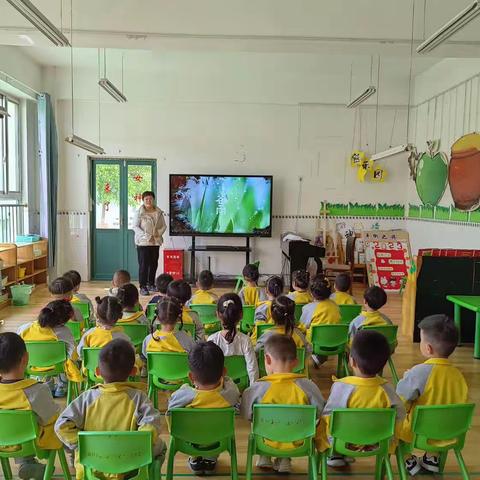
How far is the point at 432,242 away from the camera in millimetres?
7523

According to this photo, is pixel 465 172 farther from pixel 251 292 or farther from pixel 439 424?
pixel 439 424

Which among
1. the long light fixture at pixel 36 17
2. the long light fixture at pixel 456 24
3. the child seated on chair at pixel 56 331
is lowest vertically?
the child seated on chair at pixel 56 331

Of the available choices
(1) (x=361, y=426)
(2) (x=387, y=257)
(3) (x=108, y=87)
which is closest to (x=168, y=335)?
(1) (x=361, y=426)

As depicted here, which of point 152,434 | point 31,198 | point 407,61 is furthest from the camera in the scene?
point 31,198

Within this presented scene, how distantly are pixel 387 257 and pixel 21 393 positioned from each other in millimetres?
7135

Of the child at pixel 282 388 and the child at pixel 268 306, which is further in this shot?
the child at pixel 268 306

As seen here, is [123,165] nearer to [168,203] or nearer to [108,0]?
[168,203]

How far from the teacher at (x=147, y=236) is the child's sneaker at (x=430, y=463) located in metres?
5.21

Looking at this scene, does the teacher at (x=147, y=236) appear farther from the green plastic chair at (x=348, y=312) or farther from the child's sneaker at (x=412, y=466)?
the child's sneaker at (x=412, y=466)

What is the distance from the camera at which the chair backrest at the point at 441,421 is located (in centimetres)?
206

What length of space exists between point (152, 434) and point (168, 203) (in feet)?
22.9

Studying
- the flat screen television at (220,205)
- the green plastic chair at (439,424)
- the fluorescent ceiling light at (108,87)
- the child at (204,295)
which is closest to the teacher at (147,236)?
the flat screen television at (220,205)

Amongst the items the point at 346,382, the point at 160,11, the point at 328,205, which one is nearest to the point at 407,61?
the point at 328,205

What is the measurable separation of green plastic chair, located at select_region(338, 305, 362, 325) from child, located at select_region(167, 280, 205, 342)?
1270 mm
